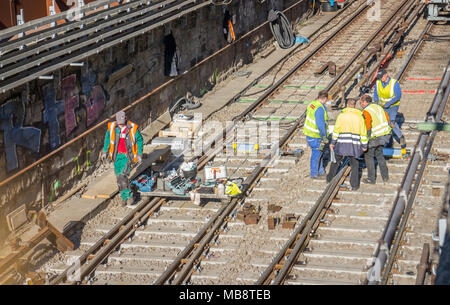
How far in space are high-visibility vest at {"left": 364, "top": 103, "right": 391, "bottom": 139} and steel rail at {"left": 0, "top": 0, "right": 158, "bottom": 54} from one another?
21.2ft

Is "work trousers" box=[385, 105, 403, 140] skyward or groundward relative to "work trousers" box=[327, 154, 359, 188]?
skyward

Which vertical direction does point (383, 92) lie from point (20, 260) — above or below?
above

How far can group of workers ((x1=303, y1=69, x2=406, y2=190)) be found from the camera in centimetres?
1423

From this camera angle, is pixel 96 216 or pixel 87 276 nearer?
pixel 87 276

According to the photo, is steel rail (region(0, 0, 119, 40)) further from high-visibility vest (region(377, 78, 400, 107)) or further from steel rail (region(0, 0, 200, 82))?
high-visibility vest (region(377, 78, 400, 107))

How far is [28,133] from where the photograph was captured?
15.0 m

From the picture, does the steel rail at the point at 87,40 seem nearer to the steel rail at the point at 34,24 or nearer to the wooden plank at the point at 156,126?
the steel rail at the point at 34,24

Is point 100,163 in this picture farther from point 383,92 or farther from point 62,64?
point 383,92

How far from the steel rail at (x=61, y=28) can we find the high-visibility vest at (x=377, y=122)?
645 centimetres

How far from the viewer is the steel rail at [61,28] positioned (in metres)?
14.4

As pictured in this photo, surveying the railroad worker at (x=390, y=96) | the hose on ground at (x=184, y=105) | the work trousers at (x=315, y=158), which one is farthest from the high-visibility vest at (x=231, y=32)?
the work trousers at (x=315, y=158)

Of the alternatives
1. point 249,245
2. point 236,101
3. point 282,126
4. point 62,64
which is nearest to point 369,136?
point 249,245

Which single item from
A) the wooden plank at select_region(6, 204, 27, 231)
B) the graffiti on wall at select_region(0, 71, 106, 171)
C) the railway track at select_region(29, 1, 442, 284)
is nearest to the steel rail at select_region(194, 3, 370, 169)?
the railway track at select_region(29, 1, 442, 284)

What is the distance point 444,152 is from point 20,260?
8.87 metres
